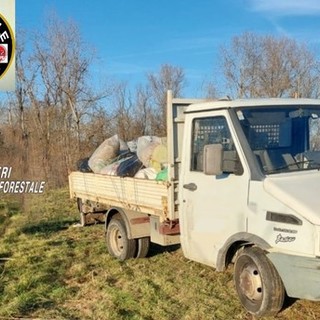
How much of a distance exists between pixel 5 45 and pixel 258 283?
8.73 meters

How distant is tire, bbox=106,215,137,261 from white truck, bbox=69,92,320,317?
81cm

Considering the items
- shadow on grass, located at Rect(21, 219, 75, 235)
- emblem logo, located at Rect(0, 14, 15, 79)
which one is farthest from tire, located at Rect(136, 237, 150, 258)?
emblem logo, located at Rect(0, 14, 15, 79)

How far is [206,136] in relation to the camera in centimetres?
526

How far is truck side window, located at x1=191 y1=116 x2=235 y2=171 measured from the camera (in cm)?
493

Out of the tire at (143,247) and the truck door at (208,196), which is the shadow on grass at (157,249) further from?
the truck door at (208,196)

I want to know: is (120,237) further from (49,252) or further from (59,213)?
(59,213)

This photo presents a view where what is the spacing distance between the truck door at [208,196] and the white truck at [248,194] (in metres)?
0.01

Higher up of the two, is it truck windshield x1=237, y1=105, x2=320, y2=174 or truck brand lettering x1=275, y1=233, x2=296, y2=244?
truck windshield x1=237, y1=105, x2=320, y2=174

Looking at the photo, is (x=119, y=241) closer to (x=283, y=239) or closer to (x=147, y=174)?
(x=147, y=174)

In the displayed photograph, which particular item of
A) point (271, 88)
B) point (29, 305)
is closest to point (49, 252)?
point (29, 305)

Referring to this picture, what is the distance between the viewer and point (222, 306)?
5047mm

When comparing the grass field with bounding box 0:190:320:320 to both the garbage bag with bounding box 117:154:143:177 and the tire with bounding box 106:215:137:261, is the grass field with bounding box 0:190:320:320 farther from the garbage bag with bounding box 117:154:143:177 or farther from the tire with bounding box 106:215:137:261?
the garbage bag with bounding box 117:154:143:177

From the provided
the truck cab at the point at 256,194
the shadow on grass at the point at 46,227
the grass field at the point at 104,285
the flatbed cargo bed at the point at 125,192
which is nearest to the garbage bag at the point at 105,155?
the flatbed cargo bed at the point at 125,192

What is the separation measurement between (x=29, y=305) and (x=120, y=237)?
2.29m
